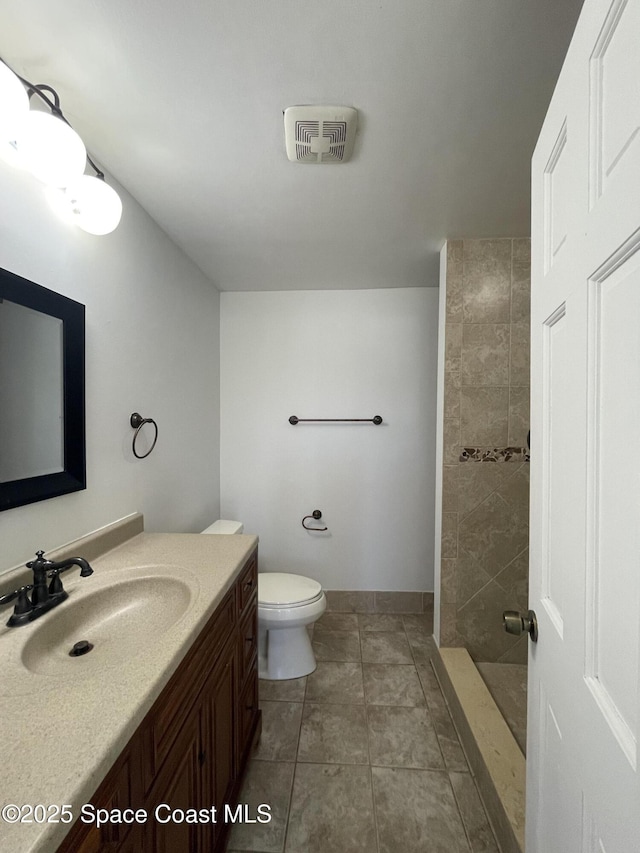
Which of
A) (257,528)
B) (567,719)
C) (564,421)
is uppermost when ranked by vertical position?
(564,421)

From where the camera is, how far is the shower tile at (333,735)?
56.9 inches

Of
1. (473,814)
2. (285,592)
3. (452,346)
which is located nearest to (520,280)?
(452,346)

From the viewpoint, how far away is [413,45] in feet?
2.95

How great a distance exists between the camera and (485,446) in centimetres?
193

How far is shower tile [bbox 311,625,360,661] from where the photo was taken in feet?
6.79

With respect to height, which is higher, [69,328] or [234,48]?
[234,48]

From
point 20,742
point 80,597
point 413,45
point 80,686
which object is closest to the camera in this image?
point 20,742

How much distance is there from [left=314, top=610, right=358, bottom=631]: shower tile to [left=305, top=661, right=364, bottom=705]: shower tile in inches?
13.8

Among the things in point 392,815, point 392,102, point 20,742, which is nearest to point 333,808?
point 392,815

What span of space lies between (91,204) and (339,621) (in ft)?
8.40

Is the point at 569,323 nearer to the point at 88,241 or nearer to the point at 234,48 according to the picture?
the point at 234,48

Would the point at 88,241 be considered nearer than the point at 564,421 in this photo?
No

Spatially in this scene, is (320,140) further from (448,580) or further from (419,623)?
(419,623)

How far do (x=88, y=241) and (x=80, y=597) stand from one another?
1171mm
